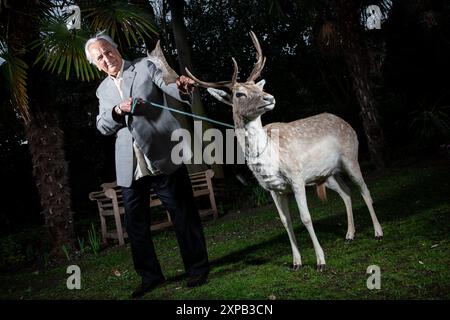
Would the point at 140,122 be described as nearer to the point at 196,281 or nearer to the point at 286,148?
the point at 286,148

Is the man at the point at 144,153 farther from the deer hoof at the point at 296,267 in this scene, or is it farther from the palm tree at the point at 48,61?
the palm tree at the point at 48,61

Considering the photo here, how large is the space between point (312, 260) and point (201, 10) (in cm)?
1219

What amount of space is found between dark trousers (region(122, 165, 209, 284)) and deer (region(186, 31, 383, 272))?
25.0 inches

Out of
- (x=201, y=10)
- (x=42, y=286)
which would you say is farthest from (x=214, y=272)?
(x=201, y=10)

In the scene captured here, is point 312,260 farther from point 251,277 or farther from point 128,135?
point 128,135

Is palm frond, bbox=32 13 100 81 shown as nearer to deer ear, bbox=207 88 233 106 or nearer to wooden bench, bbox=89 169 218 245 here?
wooden bench, bbox=89 169 218 245

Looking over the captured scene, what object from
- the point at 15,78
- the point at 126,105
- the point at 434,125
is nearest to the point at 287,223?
the point at 126,105

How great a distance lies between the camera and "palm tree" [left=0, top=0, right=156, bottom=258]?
6.03 meters

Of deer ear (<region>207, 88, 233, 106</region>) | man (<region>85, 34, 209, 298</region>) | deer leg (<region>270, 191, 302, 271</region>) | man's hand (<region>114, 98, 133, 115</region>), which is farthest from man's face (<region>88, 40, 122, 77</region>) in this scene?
deer leg (<region>270, 191, 302, 271</region>)

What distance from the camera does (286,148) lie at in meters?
4.14

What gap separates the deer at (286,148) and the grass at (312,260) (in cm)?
33

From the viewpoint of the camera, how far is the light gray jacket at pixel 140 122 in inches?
153

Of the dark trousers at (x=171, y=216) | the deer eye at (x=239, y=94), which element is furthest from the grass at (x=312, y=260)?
the deer eye at (x=239, y=94)

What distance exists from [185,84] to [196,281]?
1.68 metres
